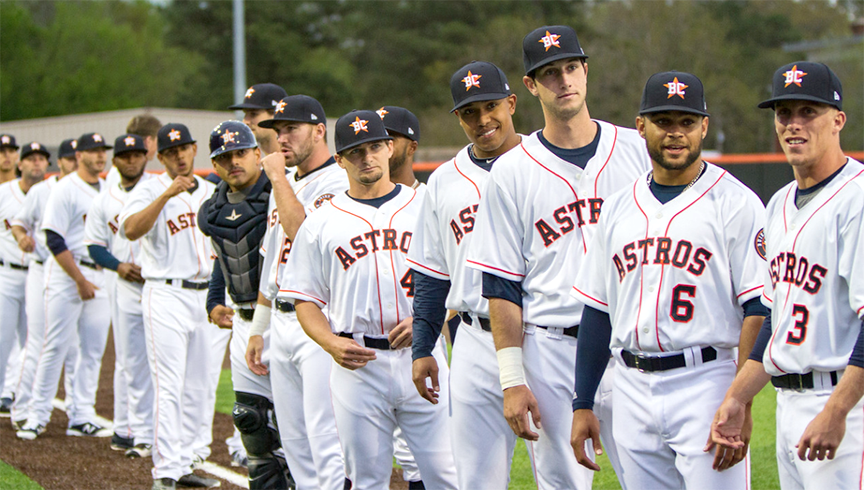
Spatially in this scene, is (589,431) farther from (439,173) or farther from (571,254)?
(439,173)

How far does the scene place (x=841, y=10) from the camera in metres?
42.3

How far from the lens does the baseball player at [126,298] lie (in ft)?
20.2

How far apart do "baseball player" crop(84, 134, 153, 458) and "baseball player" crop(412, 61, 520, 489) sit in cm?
333

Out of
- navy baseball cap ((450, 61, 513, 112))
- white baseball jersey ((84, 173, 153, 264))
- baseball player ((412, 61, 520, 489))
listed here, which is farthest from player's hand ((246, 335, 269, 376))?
white baseball jersey ((84, 173, 153, 264))

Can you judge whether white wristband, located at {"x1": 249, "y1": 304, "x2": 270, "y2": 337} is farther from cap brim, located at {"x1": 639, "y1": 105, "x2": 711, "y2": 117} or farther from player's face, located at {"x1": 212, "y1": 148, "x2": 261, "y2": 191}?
cap brim, located at {"x1": 639, "y1": 105, "x2": 711, "y2": 117}

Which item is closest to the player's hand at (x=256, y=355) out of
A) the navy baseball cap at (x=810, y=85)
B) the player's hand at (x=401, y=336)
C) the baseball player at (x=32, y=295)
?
the player's hand at (x=401, y=336)

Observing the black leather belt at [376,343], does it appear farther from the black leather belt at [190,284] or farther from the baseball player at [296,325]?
the black leather belt at [190,284]

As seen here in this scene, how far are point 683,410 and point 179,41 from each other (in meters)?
32.7

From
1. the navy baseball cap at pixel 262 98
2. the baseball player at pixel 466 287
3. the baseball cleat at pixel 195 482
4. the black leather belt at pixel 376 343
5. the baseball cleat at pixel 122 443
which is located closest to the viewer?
the baseball player at pixel 466 287

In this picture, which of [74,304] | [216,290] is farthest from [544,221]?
[74,304]

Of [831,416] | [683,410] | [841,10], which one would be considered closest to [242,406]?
[683,410]

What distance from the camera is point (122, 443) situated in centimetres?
638

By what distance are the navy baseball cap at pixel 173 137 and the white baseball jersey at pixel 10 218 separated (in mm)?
2720

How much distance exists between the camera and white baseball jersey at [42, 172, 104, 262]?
7059mm
